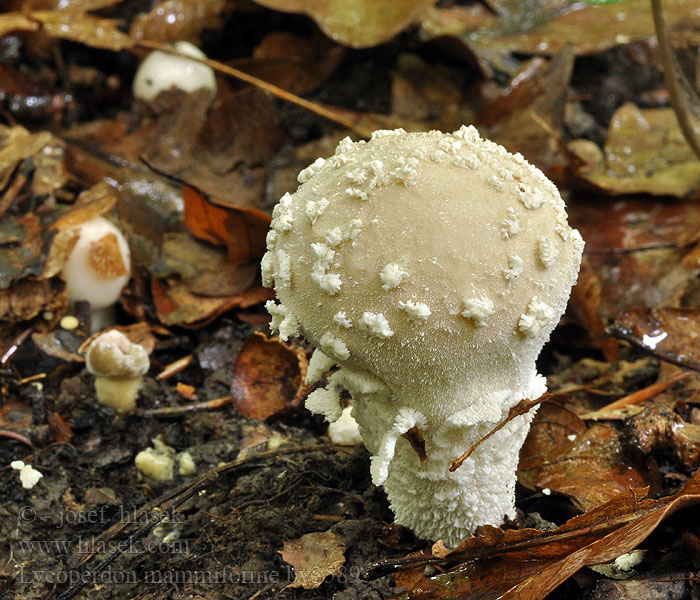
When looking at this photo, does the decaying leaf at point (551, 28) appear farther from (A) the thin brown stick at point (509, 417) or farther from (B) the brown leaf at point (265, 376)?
(A) the thin brown stick at point (509, 417)

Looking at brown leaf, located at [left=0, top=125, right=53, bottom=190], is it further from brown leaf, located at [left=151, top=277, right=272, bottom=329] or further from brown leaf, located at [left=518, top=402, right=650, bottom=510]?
brown leaf, located at [left=518, top=402, right=650, bottom=510]

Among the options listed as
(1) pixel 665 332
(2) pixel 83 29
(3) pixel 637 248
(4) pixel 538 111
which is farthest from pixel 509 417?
(2) pixel 83 29

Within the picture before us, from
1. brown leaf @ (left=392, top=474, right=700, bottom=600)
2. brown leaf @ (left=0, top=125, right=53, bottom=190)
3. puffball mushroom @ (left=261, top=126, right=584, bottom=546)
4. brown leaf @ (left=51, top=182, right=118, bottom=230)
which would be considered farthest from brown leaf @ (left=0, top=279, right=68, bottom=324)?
brown leaf @ (left=392, top=474, right=700, bottom=600)

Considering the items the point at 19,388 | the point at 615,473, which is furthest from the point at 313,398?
the point at 19,388

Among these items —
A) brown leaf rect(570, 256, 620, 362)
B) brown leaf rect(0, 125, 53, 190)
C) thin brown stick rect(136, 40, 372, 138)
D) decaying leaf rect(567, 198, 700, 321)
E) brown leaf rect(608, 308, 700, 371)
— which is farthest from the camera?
thin brown stick rect(136, 40, 372, 138)

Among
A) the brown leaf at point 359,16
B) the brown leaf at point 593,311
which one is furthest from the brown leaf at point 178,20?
the brown leaf at point 593,311

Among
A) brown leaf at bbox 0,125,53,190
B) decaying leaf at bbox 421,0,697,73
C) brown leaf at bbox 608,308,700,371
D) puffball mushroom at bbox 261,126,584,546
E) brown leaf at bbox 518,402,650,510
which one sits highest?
puffball mushroom at bbox 261,126,584,546

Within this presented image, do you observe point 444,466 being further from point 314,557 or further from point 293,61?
point 293,61

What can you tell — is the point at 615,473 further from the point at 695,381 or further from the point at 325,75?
the point at 325,75
